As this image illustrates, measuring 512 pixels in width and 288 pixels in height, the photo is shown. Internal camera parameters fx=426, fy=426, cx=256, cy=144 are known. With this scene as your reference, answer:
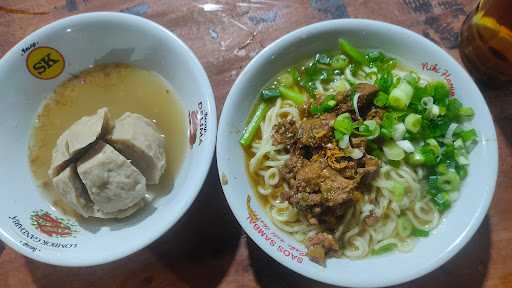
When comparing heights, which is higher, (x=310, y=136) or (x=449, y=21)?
(x=449, y=21)

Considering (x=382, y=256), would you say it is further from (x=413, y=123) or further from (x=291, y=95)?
(x=291, y=95)

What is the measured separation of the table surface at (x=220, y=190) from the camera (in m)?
2.12

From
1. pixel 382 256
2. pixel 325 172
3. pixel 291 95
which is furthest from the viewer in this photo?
pixel 291 95

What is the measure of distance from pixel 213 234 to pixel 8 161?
109 cm

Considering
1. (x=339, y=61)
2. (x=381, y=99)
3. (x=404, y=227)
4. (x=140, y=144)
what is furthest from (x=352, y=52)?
(x=140, y=144)

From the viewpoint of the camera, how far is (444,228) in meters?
2.03

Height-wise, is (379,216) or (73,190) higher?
(73,190)

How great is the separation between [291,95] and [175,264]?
41.2 inches

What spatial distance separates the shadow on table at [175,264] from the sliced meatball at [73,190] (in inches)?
13.2

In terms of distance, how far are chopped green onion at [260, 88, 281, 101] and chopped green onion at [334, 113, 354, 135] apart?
39cm

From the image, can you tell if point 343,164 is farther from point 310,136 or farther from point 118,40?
point 118,40

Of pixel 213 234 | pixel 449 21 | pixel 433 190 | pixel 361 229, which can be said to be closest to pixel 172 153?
pixel 213 234

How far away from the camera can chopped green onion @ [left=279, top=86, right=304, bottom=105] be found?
7.33ft

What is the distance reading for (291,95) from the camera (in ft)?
7.32
